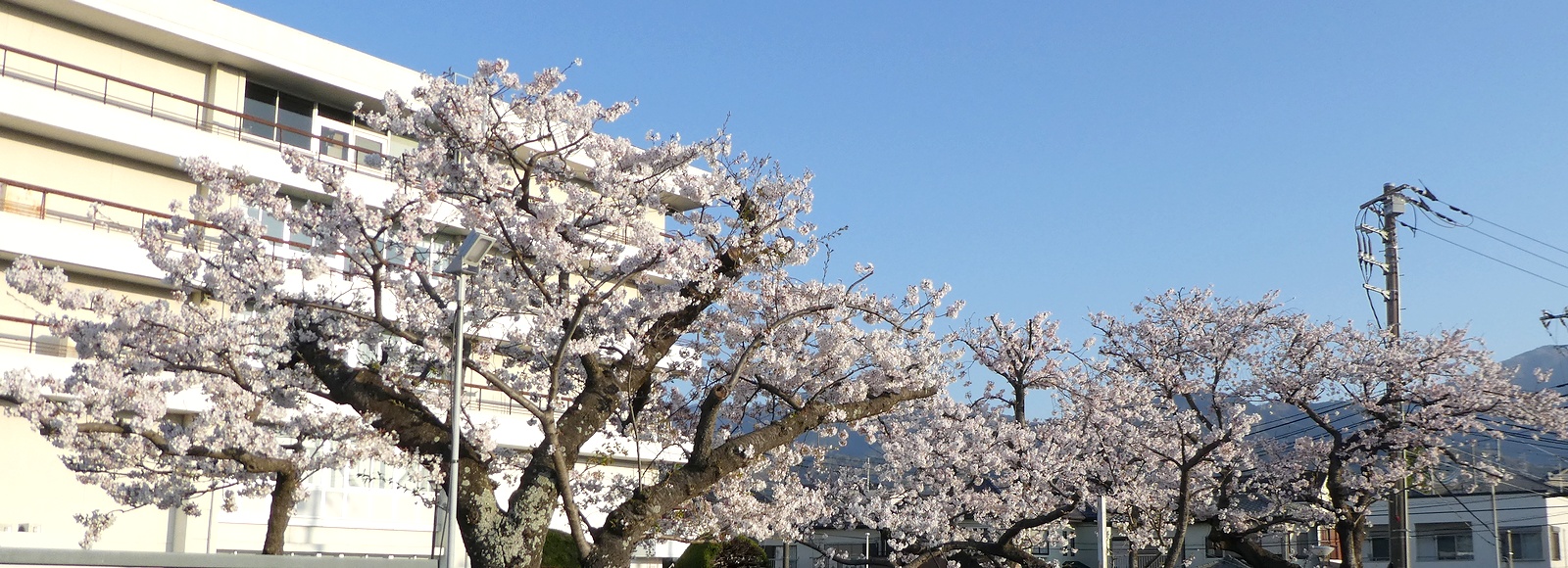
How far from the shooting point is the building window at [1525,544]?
42.6 meters

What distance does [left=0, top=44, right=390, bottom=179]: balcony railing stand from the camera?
2272cm

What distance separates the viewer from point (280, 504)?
48.9 ft

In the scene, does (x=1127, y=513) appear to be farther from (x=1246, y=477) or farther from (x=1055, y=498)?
(x=1246, y=477)

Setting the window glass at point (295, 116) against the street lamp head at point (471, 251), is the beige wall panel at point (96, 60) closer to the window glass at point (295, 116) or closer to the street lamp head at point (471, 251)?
the window glass at point (295, 116)

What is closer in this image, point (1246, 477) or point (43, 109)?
point (43, 109)

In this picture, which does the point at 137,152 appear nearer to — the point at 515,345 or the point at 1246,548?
the point at 515,345

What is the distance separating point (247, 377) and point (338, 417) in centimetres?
138

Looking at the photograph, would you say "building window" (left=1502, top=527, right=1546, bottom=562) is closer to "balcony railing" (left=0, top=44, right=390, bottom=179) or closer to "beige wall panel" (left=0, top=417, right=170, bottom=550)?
"balcony railing" (left=0, top=44, right=390, bottom=179)

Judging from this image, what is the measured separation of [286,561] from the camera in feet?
45.6

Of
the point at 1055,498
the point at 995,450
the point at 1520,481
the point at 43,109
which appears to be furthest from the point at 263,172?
the point at 1520,481

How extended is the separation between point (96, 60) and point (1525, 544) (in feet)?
153

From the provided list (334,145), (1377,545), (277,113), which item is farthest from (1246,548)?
(1377,545)

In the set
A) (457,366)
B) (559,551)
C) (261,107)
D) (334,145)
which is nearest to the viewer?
(457,366)

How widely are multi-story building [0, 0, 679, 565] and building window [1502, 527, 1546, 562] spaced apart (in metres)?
35.1
